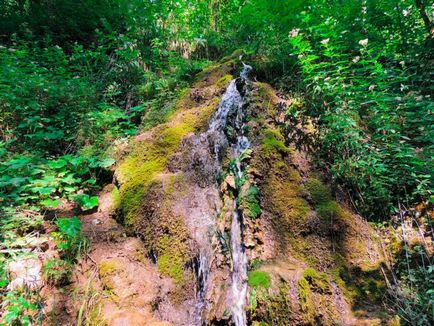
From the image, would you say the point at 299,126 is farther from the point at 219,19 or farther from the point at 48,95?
the point at 219,19

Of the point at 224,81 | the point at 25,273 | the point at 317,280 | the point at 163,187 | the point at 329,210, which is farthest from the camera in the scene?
the point at 224,81

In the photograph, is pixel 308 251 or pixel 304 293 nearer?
pixel 304 293

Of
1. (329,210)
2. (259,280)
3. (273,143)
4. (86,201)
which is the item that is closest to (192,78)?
(273,143)

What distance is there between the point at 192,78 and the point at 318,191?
383cm

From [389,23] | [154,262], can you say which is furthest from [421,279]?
[389,23]

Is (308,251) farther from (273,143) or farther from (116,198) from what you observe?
(116,198)

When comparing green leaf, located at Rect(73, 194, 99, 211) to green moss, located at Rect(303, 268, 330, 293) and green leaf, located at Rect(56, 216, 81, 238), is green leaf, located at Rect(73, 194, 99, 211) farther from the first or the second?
green moss, located at Rect(303, 268, 330, 293)

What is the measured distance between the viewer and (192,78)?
5.90m

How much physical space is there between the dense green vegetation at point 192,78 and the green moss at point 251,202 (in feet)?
0.13

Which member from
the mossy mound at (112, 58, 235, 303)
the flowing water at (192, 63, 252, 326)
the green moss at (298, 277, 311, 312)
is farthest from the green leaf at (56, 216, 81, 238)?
the green moss at (298, 277, 311, 312)

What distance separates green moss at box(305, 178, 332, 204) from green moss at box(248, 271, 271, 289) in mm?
1072

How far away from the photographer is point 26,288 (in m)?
2.56

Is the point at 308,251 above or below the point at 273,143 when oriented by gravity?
below

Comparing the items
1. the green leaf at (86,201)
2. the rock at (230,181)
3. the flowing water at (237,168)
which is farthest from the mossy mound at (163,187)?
the rock at (230,181)
